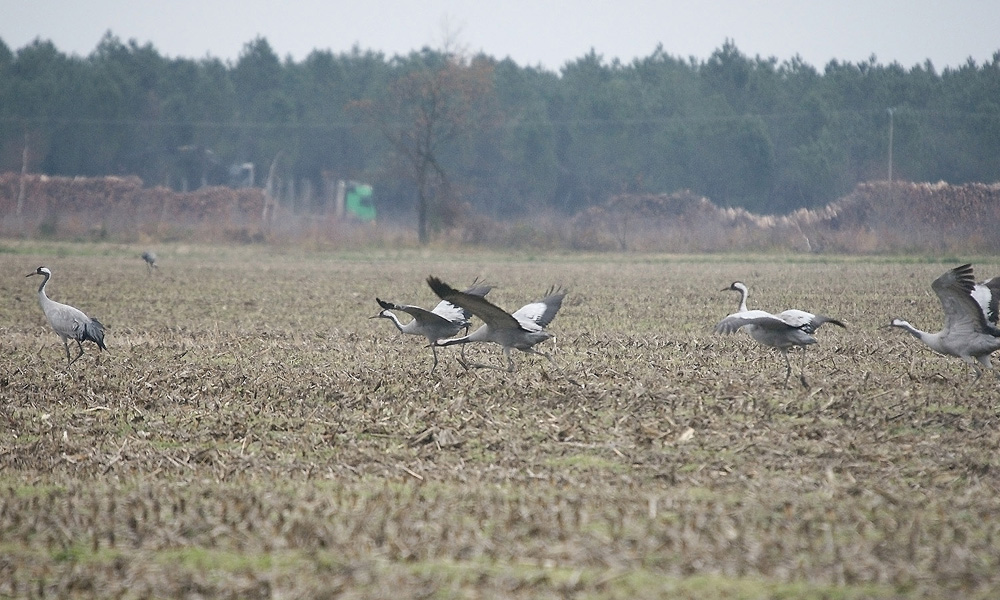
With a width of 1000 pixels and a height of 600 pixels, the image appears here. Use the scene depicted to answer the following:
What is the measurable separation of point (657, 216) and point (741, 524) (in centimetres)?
3882

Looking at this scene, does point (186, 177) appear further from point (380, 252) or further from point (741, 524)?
point (741, 524)

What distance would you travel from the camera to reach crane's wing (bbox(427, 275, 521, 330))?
9.01 metres

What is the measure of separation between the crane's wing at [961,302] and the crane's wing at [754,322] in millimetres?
1301

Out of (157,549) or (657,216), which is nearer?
(157,549)

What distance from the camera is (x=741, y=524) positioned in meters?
5.52

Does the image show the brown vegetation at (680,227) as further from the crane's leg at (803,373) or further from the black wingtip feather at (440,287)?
the black wingtip feather at (440,287)

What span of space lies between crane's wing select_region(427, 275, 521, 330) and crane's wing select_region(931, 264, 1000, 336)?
3665mm

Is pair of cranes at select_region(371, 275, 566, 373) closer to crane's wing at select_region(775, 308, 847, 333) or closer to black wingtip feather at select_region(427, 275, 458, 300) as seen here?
black wingtip feather at select_region(427, 275, 458, 300)

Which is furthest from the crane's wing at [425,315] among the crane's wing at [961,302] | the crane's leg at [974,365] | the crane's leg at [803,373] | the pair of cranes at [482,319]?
the crane's leg at [974,365]

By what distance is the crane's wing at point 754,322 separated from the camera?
999 cm

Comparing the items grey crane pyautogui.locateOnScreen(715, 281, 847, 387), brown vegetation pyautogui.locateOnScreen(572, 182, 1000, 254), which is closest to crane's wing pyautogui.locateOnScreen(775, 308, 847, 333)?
grey crane pyautogui.locateOnScreen(715, 281, 847, 387)

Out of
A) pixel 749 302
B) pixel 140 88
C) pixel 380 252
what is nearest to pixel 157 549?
pixel 749 302

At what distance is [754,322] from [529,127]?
47538mm

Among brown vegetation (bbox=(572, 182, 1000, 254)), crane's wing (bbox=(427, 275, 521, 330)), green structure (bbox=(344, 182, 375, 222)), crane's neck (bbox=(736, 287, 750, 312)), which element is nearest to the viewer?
crane's wing (bbox=(427, 275, 521, 330))
